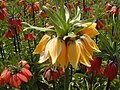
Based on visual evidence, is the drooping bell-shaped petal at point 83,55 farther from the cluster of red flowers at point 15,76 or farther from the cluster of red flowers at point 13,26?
the cluster of red flowers at point 13,26

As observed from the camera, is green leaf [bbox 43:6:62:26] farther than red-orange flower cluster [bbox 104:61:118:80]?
No

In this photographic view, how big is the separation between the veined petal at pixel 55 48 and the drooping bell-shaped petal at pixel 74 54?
0.14 feet

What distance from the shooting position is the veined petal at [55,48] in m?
1.16

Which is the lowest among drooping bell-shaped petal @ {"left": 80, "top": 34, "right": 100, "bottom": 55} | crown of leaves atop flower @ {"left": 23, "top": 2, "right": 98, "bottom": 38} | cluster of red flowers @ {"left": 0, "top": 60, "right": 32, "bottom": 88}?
cluster of red flowers @ {"left": 0, "top": 60, "right": 32, "bottom": 88}

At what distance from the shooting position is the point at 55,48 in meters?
1.17

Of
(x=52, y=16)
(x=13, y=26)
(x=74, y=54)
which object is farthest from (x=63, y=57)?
(x=13, y=26)

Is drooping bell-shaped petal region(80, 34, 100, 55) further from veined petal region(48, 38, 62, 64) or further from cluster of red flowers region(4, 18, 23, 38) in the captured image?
cluster of red flowers region(4, 18, 23, 38)

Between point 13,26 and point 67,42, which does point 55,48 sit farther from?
point 13,26

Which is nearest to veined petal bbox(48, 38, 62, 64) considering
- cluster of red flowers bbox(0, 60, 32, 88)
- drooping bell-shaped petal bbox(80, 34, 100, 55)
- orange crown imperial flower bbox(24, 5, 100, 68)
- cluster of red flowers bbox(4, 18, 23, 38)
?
orange crown imperial flower bbox(24, 5, 100, 68)

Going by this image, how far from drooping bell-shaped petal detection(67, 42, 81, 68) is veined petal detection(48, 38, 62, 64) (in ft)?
0.14

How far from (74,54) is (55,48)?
0.08 m

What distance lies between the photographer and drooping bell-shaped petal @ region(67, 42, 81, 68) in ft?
3.81

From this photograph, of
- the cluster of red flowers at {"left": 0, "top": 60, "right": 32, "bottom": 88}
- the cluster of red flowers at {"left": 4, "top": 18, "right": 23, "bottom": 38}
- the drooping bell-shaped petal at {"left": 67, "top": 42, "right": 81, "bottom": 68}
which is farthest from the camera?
the cluster of red flowers at {"left": 4, "top": 18, "right": 23, "bottom": 38}

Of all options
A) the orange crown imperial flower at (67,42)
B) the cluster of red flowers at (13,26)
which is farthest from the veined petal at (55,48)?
the cluster of red flowers at (13,26)
